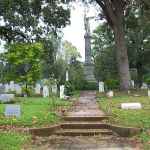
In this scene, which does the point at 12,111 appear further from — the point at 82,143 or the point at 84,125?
the point at 82,143

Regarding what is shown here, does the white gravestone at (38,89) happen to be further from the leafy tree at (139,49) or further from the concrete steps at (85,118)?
the leafy tree at (139,49)

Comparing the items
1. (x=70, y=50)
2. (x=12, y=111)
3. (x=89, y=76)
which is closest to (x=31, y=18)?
(x=89, y=76)

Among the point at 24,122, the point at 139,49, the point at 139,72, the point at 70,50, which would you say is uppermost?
the point at 70,50

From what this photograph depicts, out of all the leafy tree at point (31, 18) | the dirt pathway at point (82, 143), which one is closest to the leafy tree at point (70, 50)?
the leafy tree at point (31, 18)

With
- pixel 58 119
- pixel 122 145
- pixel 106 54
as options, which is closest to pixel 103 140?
pixel 122 145

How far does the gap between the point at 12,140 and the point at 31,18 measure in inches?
936

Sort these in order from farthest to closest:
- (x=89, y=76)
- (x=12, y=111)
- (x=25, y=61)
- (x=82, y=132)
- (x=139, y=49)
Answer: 1. (x=139, y=49)
2. (x=89, y=76)
3. (x=25, y=61)
4. (x=12, y=111)
5. (x=82, y=132)

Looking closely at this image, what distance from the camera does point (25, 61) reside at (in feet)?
101

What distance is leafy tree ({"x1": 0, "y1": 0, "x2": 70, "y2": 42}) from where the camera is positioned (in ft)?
113

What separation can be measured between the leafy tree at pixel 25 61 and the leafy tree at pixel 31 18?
3.64 m

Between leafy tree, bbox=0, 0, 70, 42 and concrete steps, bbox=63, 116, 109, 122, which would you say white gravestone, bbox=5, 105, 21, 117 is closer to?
concrete steps, bbox=63, 116, 109, 122

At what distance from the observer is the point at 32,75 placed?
31.1m

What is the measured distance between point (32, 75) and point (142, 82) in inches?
987

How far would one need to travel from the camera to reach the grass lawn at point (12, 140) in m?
11.4
